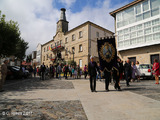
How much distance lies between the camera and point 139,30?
16.2 m

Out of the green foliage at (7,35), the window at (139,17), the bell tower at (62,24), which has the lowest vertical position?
the green foliage at (7,35)

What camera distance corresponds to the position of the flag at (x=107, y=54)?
5.70 metres

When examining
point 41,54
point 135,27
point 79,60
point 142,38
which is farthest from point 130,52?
point 41,54

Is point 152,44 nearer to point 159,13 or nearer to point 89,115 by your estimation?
point 159,13

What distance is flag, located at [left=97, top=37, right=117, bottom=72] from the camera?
5695 millimetres

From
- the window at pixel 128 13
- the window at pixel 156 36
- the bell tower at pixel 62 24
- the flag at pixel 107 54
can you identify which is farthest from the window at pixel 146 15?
the bell tower at pixel 62 24

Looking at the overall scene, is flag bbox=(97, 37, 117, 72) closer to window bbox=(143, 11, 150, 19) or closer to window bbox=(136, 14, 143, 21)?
window bbox=(143, 11, 150, 19)

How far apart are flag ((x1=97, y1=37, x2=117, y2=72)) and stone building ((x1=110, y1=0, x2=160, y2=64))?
39.1 ft

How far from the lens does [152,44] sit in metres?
14.7

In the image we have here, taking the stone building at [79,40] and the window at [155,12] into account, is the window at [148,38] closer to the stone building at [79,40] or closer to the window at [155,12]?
the window at [155,12]

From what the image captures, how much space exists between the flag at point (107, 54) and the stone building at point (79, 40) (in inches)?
637

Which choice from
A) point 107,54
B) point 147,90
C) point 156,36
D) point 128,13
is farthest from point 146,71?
point 128,13

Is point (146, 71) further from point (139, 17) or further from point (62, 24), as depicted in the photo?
point (62, 24)

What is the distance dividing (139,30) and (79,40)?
13.4 meters
